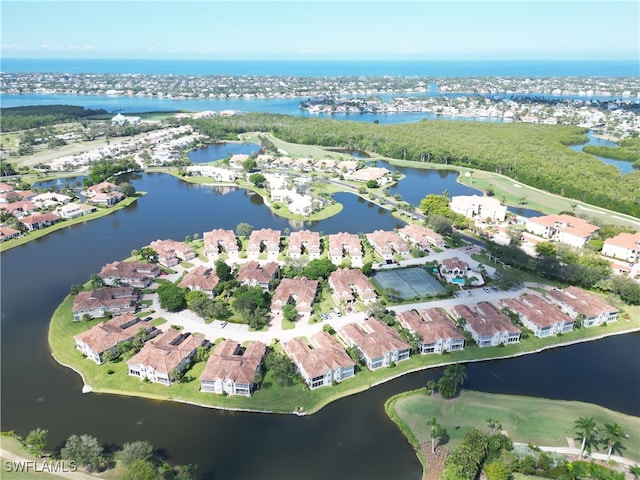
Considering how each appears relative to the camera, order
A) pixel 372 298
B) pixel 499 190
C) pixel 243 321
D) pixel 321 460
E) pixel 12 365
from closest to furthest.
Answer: pixel 321 460 → pixel 12 365 → pixel 243 321 → pixel 372 298 → pixel 499 190

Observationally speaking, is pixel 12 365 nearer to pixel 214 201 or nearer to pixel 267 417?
pixel 267 417

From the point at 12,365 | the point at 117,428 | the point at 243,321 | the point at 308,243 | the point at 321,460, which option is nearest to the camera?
the point at 321,460

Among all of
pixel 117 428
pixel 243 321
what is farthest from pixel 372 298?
pixel 117 428

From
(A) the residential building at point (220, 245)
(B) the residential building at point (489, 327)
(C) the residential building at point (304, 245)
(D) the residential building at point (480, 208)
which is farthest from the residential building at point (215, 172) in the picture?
(B) the residential building at point (489, 327)

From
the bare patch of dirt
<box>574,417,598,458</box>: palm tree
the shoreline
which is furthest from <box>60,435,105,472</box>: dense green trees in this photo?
<box>574,417,598,458</box>: palm tree

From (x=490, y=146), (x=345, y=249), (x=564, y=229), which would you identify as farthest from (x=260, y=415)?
(x=490, y=146)

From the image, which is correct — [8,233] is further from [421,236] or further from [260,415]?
[421,236]

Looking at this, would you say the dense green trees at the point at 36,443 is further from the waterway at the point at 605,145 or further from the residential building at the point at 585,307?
the waterway at the point at 605,145
